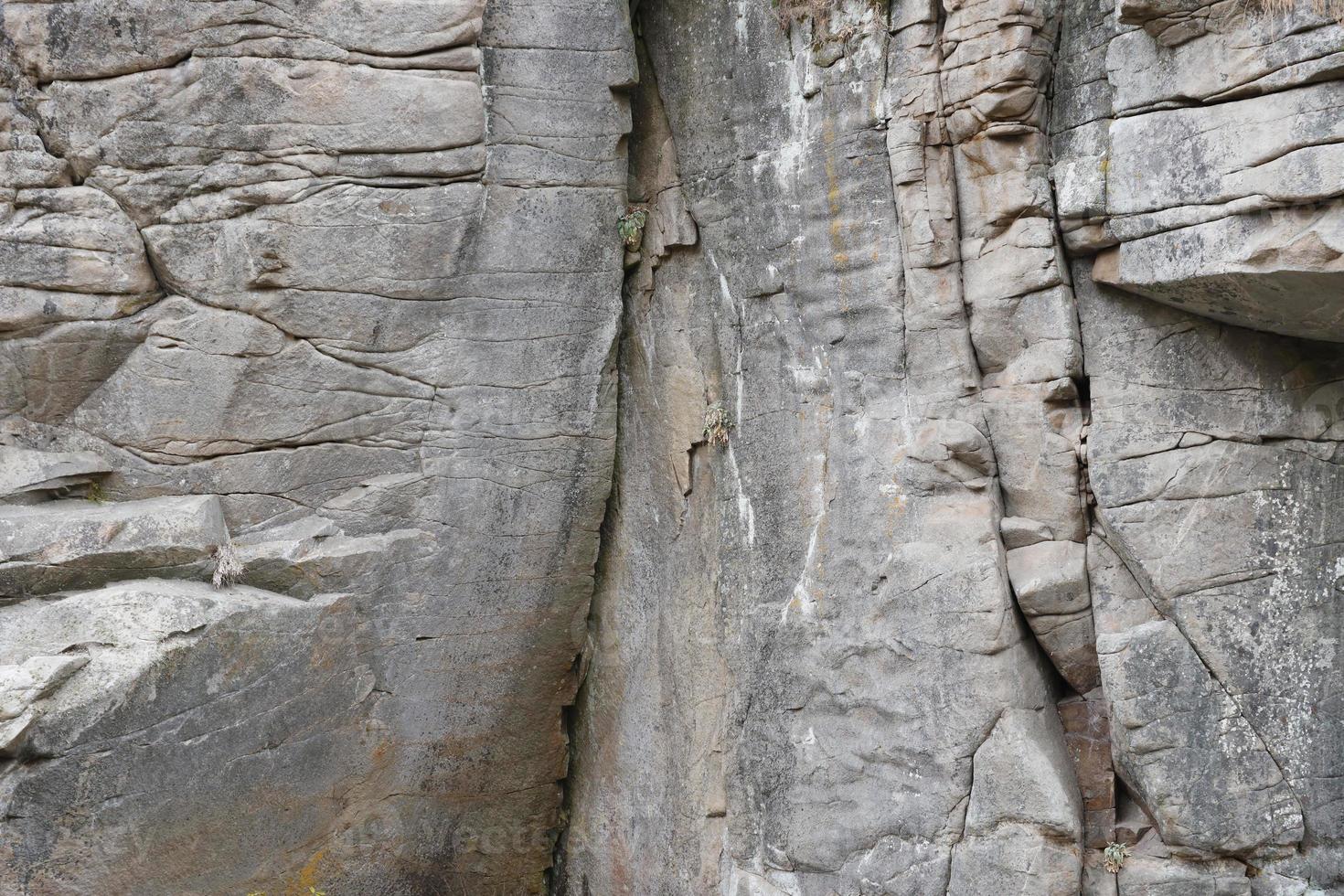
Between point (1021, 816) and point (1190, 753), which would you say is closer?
point (1190, 753)

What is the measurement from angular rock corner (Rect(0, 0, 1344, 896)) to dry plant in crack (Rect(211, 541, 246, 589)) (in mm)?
29

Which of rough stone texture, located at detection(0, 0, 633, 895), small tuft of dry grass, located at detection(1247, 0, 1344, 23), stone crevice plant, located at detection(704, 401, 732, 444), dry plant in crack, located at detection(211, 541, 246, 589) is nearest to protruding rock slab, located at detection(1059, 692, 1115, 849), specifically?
stone crevice plant, located at detection(704, 401, 732, 444)

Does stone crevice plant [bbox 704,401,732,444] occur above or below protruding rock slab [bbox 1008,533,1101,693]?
above

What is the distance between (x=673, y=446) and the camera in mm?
9477

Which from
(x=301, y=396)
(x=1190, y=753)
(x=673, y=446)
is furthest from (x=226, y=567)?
(x=1190, y=753)

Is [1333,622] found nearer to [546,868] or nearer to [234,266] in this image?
[546,868]

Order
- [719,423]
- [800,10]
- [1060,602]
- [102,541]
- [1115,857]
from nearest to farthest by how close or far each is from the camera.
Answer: [1115,857], [1060,602], [102,541], [800,10], [719,423]

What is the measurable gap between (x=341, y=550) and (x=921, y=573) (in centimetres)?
403

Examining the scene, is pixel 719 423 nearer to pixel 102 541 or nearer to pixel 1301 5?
pixel 102 541

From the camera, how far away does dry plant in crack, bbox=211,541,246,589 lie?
27.4 feet

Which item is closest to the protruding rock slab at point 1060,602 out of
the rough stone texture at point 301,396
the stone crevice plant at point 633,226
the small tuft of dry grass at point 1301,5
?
the small tuft of dry grass at point 1301,5

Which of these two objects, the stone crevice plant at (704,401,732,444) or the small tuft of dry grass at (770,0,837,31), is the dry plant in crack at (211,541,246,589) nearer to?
the stone crevice plant at (704,401,732,444)

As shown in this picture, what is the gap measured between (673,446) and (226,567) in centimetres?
330

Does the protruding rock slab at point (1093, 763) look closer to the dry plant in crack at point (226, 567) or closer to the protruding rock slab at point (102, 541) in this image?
the dry plant in crack at point (226, 567)
